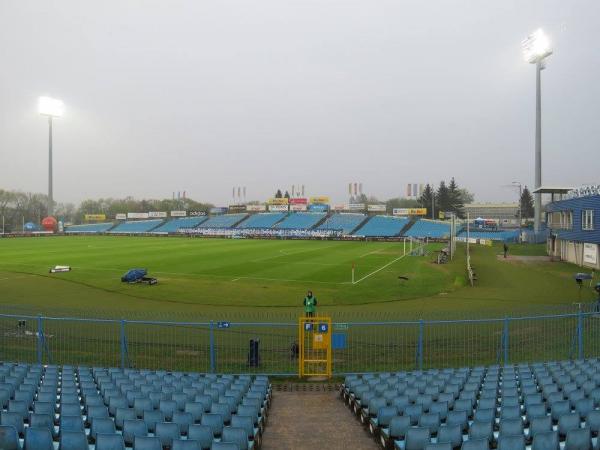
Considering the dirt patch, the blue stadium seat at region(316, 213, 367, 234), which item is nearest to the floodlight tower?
the dirt patch

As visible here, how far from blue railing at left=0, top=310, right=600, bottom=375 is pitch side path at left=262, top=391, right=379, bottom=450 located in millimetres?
2574

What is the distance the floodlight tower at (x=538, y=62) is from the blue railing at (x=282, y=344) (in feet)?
205

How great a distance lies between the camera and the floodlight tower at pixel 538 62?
247ft

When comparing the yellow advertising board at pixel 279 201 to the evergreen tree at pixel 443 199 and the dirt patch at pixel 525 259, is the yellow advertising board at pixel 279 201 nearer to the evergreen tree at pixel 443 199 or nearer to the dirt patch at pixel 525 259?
the evergreen tree at pixel 443 199

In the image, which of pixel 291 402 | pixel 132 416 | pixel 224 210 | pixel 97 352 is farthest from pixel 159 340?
pixel 224 210

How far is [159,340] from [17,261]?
41.9m

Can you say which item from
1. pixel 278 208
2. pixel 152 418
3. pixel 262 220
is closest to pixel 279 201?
pixel 278 208

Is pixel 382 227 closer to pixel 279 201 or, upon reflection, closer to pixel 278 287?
pixel 279 201

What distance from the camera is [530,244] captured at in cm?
7956

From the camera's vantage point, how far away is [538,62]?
78.0m

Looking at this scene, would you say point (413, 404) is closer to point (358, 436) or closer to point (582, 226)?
point (358, 436)

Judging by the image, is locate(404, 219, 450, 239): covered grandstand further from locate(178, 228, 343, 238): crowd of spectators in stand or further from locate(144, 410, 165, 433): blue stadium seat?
locate(144, 410, 165, 433): blue stadium seat

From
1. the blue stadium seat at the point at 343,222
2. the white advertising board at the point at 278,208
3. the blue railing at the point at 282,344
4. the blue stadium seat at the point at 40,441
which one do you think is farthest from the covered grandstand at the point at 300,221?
the blue stadium seat at the point at 40,441

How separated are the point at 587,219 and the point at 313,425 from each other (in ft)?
139
